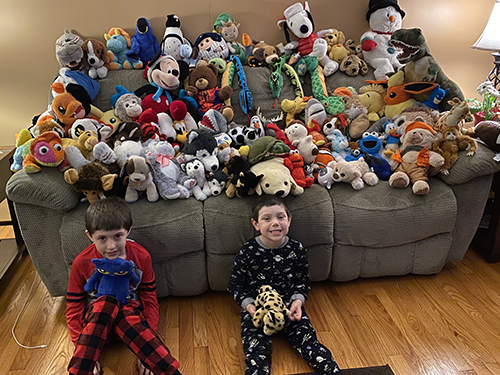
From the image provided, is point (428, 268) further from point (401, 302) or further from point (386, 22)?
point (386, 22)

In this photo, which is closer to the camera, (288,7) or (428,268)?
(428,268)

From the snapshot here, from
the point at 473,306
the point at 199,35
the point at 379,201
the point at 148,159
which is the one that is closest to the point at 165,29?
the point at 199,35

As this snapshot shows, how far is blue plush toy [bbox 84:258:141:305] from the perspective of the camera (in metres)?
1.36

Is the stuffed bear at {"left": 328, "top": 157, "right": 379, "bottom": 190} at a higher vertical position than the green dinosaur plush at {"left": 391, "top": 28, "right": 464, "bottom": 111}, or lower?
lower

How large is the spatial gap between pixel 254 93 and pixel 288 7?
658 mm

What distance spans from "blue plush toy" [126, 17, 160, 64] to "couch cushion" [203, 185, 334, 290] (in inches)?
46.8

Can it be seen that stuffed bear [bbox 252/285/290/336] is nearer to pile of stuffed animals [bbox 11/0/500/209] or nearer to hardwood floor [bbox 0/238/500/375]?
hardwood floor [bbox 0/238/500/375]

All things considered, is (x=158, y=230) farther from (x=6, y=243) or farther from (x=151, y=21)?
(x=151, y=21)

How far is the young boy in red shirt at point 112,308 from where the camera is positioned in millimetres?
1299

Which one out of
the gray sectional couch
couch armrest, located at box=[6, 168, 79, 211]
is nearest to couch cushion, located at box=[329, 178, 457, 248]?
the gray sectional couch

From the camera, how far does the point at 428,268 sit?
1.88m

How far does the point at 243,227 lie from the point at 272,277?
24 cm

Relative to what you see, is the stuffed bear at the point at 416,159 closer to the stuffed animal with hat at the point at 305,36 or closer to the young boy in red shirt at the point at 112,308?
the stuffed animal with hat at the point at 305,36

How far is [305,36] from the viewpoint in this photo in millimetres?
2434
